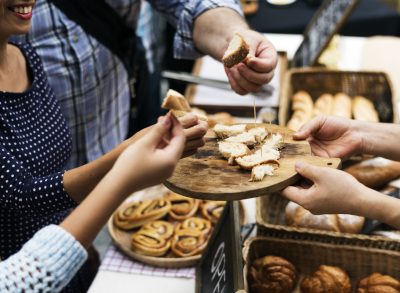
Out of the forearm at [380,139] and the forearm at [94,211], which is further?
the forearm at [380,139]

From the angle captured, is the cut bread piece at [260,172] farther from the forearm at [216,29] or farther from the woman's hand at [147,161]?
the forearm at [216,29]

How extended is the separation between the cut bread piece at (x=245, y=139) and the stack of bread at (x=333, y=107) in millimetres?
1080

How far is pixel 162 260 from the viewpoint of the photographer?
89.0 inches

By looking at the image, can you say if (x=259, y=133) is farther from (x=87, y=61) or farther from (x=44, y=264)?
(x=87, y=61)

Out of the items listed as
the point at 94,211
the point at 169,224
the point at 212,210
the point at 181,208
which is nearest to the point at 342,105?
the point at 212,210

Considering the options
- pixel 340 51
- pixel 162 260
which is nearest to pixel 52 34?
pixel 162 260

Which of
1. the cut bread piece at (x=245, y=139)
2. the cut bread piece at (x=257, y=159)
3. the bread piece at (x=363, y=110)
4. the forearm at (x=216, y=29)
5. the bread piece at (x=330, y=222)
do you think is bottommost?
the bread piece at (x=330, y=222)

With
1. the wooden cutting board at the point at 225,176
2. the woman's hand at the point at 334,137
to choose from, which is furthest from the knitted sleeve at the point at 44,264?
the woman's hand at the point at 334,137

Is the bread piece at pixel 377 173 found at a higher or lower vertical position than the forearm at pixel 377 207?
lower

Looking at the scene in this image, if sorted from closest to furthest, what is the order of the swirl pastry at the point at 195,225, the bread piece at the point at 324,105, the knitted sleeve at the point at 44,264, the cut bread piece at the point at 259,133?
the knitted sleeve at the point at 44,264 < the cut bread piece at the point at 259,133 < the swirl pastry at the point at 195,225 < the bread piece at the point at 324,105

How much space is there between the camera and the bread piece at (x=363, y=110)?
3.10m

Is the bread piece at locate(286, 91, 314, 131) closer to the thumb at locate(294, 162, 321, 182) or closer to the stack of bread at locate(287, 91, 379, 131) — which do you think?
the stack of bread at locate(287, 91, 379, 131)

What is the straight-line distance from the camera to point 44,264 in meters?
1.22

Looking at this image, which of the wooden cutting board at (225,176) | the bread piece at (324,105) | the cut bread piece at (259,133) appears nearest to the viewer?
the wooden cutting board at (225,176)
